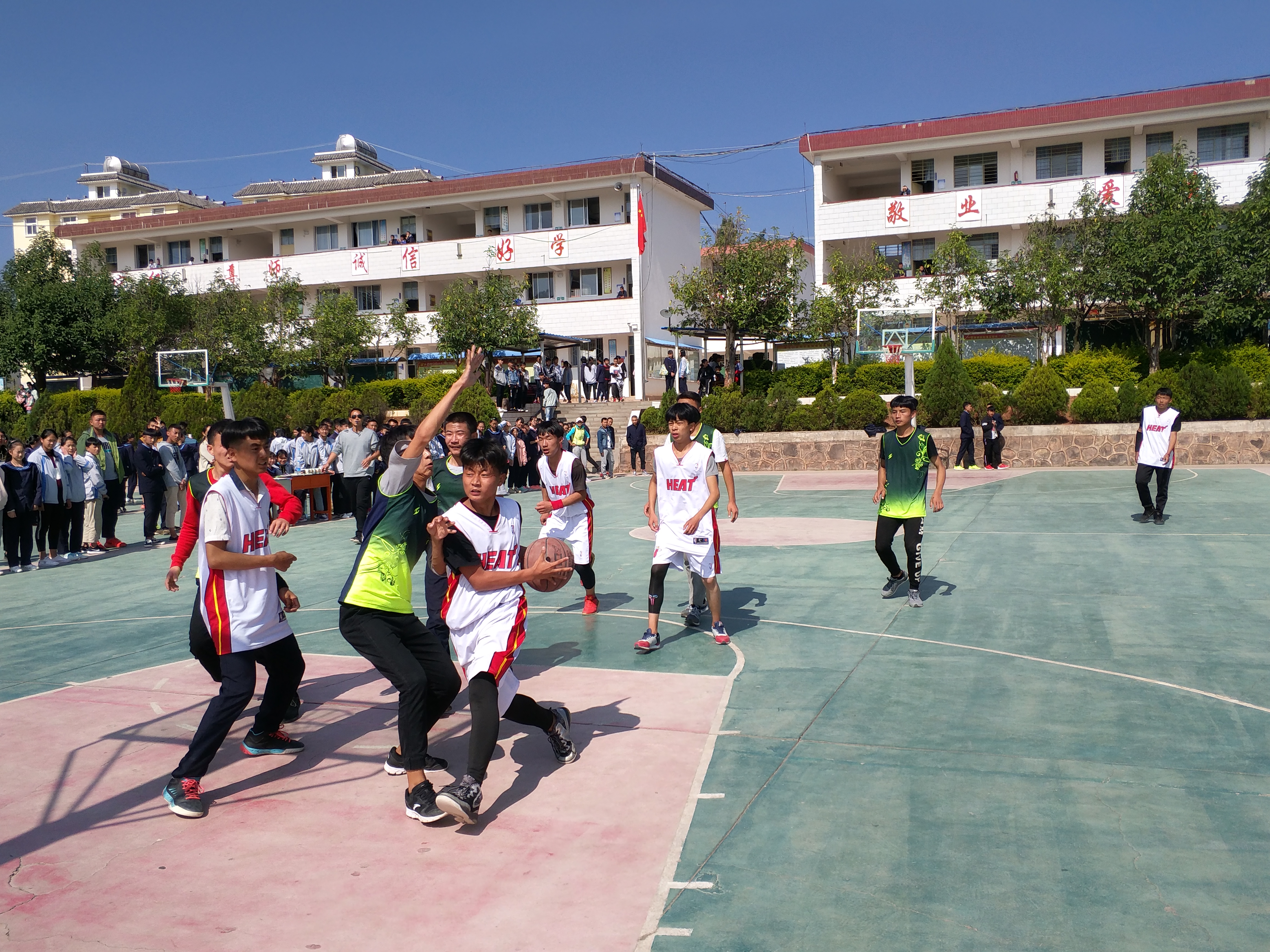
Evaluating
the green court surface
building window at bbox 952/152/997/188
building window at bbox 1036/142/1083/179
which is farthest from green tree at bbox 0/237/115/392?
building window at bbox 1036/142/1083/179

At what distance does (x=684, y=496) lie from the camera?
25.1ft

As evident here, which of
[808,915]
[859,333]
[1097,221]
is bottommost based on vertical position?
[808,915]

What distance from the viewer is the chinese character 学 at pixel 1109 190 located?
32281mm

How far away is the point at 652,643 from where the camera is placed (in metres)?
7.50

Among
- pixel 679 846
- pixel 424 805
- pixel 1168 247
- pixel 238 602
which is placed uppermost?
pixel 1168 247

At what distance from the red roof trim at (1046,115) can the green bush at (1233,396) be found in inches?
626

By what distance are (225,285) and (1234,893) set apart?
1790 inches

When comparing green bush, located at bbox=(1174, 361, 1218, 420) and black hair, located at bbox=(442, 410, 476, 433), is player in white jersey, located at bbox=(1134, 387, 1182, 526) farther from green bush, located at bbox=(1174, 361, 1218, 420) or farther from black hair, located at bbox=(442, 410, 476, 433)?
green bush, located at bbox=(1174, 361, 1218, 420)

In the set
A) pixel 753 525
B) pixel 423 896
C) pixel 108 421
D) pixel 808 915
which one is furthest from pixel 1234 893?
pixel 108 421

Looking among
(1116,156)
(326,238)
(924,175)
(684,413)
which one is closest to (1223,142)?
(1116,156)

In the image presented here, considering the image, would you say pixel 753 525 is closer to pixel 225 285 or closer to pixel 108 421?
pixel 108 421

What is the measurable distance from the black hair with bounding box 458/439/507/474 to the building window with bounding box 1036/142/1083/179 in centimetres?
3631

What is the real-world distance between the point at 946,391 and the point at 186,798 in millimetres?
22087

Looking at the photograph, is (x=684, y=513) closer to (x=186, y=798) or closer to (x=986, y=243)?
(x=186, y=798)
